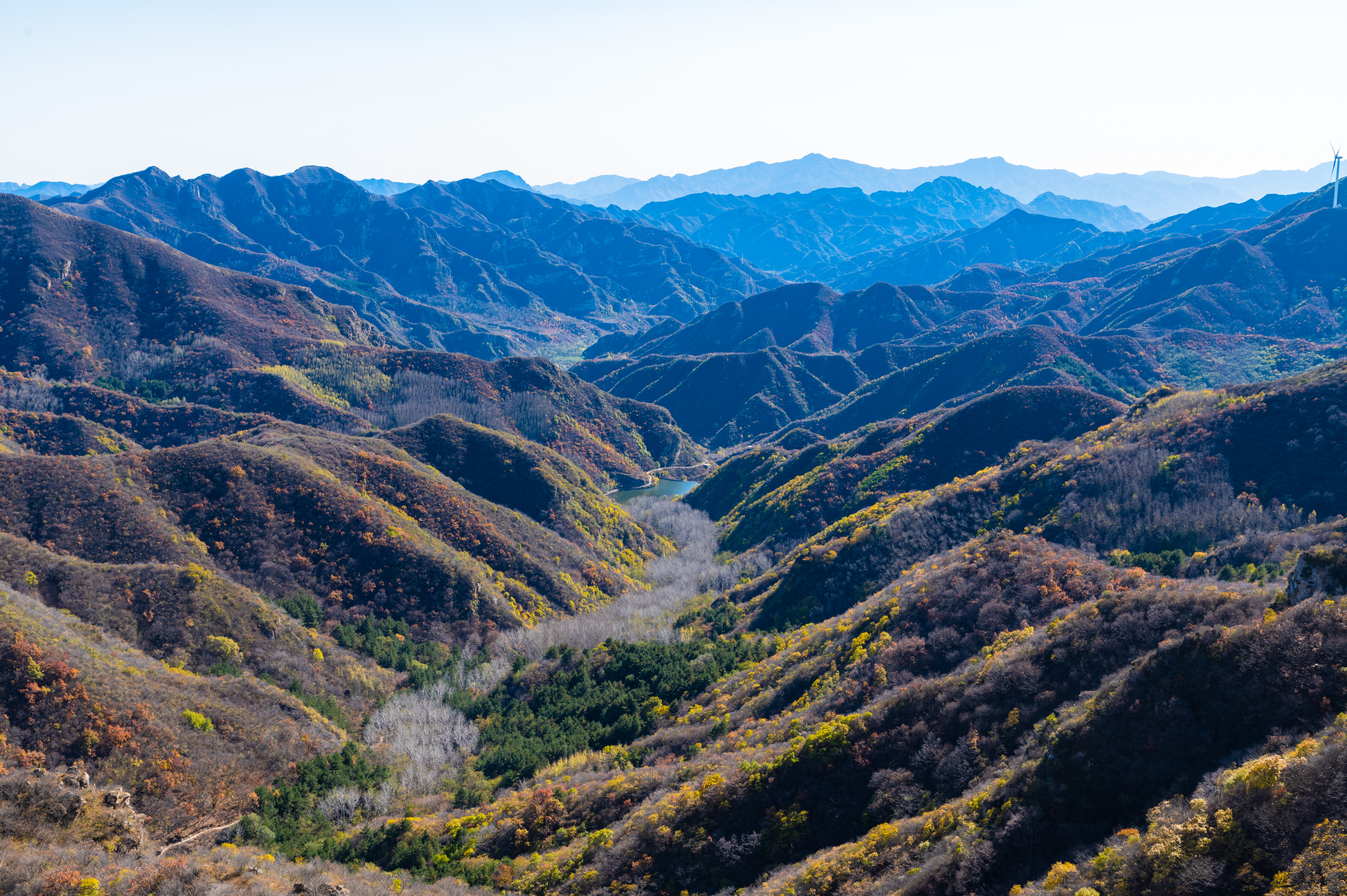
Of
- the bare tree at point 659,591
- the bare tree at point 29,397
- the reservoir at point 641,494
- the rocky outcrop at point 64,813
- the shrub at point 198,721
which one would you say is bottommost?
the bare tree at point 659,591

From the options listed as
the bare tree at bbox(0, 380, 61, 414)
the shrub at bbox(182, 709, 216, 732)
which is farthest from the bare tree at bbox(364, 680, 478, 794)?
the bare tree at bbox(0, 380, 61, 414)

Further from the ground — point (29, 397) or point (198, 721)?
point (29, 397)

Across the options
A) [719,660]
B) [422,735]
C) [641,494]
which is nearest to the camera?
[422,735]

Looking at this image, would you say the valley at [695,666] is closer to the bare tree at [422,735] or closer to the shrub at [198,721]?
the shrub at [198,721]

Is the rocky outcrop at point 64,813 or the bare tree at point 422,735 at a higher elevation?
the rocky outcrop at point 64,813

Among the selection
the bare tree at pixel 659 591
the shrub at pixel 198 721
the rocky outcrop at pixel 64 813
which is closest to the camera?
the rocky outcrop at pixel 64 813

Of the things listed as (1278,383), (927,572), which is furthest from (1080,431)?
(927,572)

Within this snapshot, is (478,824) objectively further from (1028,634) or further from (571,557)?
(571,557)

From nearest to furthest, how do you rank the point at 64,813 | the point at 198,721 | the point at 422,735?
the point at 64,813, the point at 198,721, the point at 422,735

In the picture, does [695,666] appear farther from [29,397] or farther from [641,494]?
[29,397]

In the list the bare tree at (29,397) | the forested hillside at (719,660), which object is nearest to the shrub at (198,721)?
the forested hillside at (719,660)

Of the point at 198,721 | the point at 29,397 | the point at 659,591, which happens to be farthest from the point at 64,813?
the point at 29,397
